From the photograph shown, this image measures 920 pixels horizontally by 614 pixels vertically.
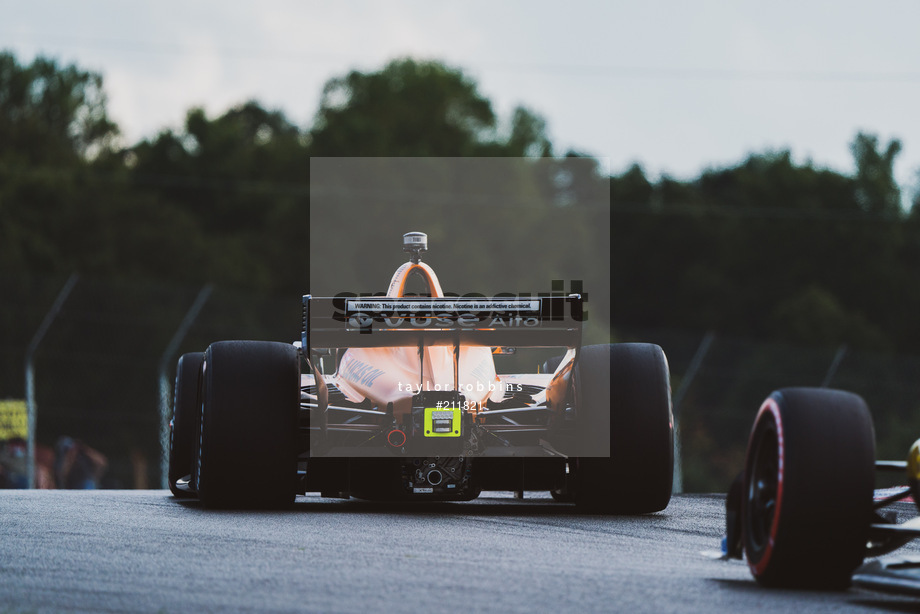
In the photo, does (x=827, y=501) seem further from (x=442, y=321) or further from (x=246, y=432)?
(x=246, y=432)

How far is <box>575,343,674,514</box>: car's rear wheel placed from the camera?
776 cm

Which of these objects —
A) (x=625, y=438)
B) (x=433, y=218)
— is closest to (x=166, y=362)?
(x=625, y=438)

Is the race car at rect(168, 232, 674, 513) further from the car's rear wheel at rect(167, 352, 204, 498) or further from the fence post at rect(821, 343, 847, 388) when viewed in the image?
the fence post at rect(821, 343, 847, 388)

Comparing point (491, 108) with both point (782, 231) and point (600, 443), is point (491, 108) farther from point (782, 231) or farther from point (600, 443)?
point (600, 443)

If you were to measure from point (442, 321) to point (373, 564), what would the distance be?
8.47ft

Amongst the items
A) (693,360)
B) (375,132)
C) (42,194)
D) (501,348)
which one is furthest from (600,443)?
(375,132)

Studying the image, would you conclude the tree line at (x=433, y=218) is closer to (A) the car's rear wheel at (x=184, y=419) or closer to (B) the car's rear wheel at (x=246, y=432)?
(A) the car's rear wheel at (x=184, y=419)

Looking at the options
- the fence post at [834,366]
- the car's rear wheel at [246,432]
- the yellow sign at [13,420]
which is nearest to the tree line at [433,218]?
the yellow sign at [13,420]

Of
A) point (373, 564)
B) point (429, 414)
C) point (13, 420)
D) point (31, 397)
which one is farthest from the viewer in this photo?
point (13, 420)

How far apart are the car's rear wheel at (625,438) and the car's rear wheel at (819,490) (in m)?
3.16

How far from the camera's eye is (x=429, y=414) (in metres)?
7.42

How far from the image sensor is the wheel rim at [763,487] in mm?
4742

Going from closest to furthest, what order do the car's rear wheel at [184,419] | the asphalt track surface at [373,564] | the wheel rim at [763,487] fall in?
the asphalt track surface at [373,564] < the wheel rim at [763,487] < the car's rear wheel at [184,419]

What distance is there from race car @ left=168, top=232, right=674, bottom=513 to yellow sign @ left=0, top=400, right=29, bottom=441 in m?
8.66
